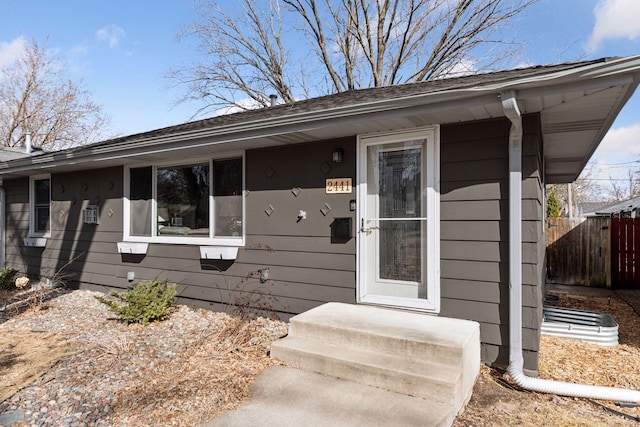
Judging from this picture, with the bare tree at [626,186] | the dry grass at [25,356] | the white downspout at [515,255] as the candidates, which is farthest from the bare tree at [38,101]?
the bare tree at [626,186]

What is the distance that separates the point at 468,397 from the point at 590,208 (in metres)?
43.4

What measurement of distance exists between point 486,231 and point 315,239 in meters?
1.76

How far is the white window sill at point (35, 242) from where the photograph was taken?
274 inches

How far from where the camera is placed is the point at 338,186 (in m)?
4.01

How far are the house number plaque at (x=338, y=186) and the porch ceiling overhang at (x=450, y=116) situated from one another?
464 mm

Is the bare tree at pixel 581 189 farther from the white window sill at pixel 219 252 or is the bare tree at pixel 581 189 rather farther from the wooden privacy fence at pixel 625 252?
the white window sill at pixel 219 252

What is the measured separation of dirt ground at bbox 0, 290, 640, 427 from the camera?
2.41 meters

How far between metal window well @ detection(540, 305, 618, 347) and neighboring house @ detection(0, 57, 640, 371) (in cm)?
128

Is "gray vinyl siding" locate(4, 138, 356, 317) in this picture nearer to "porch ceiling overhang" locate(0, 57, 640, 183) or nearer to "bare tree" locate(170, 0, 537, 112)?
"porch ceiling overhang" locate(0, 57, 640, 183)

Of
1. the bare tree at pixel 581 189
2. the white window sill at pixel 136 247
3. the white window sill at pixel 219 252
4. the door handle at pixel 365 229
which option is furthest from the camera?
the bare tree at pixel 581 189

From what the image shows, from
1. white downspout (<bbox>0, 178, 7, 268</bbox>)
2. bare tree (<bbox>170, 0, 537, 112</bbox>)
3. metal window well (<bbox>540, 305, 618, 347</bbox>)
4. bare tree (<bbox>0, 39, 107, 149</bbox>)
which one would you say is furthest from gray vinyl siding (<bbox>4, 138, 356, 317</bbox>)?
bare tree (<bbox>0, 39, 107, 149</bbox>)

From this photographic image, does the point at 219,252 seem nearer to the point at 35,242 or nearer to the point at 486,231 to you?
the point at 486,231

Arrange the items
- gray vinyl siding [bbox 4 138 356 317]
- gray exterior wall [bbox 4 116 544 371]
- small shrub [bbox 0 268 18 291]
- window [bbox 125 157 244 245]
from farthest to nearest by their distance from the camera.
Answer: small shrub [bbox 0 268 18 291] < window [bbox 125 157 244 245] < gray vinyl siding [bbox 4 138 356 317] < gray exterior wall [bbox 4 116 544 371]

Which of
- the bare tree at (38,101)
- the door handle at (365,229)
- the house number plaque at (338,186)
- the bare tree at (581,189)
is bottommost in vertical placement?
the door handle at (365,229)
